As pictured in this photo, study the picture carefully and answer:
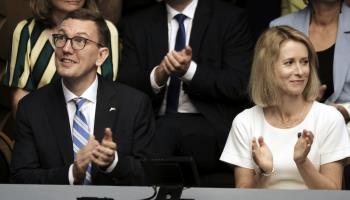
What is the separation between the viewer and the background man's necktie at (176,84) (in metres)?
4.98

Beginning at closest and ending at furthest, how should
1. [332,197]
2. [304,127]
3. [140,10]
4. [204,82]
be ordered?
[332,197]
[304,127]
[204,82]
[140,10]

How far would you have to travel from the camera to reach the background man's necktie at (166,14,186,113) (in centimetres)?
498

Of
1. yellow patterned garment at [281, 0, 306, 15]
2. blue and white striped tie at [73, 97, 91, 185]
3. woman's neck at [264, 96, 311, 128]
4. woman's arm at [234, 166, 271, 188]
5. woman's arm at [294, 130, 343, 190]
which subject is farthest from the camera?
yellow patterned garment at [281, 0, 306, 15]

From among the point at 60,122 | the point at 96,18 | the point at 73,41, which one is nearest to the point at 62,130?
the point at 60,122

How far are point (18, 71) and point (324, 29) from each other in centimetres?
155

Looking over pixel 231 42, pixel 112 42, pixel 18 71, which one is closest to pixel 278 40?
pixel 231 42

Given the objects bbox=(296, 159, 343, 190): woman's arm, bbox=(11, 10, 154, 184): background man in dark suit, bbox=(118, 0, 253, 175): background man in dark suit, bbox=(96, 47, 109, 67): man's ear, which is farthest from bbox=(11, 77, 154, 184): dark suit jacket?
bbox=(296, 159, 343, 190): woman's arm

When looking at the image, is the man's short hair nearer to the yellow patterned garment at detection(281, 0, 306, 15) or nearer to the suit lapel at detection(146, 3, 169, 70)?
the suit lapel at detection(146, 3, 169, 70)

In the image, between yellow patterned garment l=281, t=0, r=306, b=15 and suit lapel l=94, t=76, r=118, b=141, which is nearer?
suit lapel l=94, t=76, r=118, b=141

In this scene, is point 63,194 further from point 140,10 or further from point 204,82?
point 140,10

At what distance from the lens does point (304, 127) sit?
417cm

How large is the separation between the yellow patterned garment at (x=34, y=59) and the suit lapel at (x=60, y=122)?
544 mm

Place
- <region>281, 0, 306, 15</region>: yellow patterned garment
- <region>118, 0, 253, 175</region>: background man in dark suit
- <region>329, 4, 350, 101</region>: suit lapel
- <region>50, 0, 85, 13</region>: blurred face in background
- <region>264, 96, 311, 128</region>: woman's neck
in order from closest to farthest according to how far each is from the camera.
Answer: <region>264, 96, 311, 128</region>: woman's neck, <region>118, 0, 253, 175</region>: background man in dark suit, <region>329, 4, 350, 101</region>: suit lapel, <region>50, 0, 85, 13</region>: blurred face in background, <region>281, 0, 306, 15</region>: yellow patterned garment

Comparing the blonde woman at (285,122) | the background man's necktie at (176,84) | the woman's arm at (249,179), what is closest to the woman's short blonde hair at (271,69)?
the blonde woman at (285,122)
